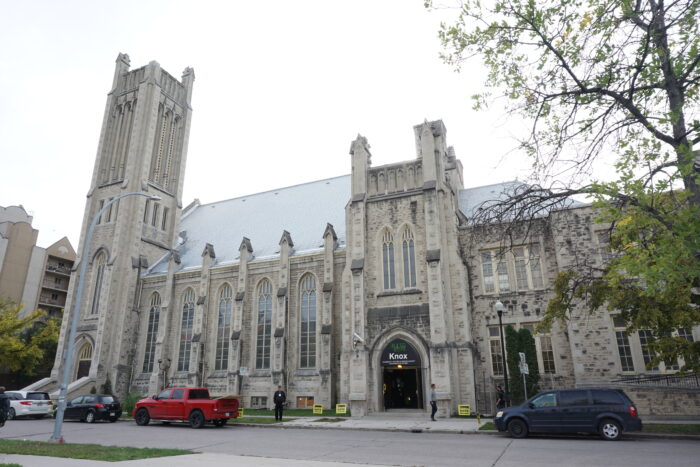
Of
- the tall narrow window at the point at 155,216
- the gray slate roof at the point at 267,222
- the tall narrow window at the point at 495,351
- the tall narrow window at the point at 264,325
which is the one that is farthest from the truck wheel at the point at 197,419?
the tall narrow window at the point at 155,216

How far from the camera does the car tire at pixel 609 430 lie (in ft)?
44.0

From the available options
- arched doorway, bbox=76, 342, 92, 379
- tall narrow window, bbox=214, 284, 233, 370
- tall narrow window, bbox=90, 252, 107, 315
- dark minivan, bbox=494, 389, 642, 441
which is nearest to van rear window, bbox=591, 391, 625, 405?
dark minivan, bbox=494, 389, 642, 441

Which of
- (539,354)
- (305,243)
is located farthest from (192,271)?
(539,354)

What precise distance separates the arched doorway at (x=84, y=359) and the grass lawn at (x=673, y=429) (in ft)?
111

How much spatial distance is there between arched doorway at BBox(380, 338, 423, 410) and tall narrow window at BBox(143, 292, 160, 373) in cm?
1793

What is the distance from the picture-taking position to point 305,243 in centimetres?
3102

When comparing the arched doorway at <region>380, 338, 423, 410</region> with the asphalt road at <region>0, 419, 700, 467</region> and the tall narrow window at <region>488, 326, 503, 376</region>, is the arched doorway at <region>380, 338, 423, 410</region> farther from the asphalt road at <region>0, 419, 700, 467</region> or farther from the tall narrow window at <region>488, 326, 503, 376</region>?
the asphalt road at <region>0, 419, 700, 467</region>

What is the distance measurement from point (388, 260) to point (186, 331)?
16.5 m

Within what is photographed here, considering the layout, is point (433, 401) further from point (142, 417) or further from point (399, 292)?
point (142, 417)

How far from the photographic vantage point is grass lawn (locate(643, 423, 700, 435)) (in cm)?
1388

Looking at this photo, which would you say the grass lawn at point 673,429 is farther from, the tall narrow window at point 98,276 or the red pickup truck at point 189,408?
the tall narrow window at point 98,276

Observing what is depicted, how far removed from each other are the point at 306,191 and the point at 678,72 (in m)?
29.9

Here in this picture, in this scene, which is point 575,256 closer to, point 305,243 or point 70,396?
point 305,243

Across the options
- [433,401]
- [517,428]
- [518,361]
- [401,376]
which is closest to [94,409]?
[401,376]
